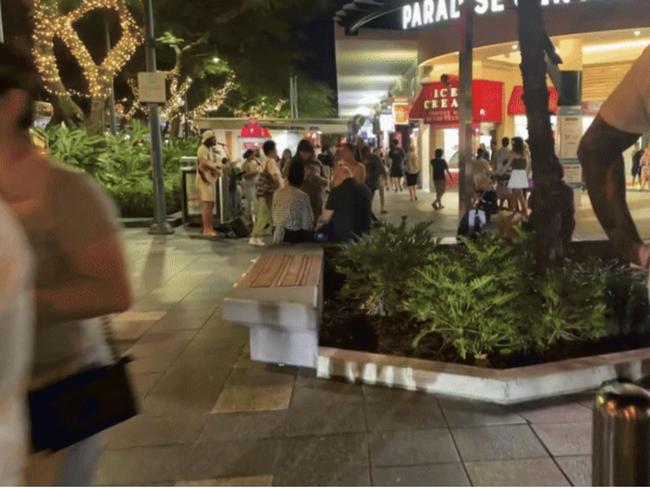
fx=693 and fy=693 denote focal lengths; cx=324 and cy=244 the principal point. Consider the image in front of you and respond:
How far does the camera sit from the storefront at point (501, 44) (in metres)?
15.3

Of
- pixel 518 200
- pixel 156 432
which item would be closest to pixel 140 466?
pixel 156 432

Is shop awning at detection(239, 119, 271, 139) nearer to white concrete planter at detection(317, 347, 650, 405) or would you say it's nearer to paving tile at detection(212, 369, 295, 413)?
paving tile at detection(212, 369, 295, 413)

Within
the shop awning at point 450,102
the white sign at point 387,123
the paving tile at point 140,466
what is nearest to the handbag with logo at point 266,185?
the paving tile at point 140,466

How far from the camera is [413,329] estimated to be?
19.3ft

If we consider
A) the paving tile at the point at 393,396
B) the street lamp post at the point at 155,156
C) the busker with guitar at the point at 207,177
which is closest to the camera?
the paving tile at the point at 393,396

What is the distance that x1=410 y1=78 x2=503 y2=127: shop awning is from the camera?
65.6 ft

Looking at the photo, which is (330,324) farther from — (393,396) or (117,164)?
(117,164)

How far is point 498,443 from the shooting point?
13.4 ft

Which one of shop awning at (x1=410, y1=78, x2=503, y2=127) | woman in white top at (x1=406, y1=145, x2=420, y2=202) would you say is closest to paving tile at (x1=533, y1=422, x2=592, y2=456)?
shop awning at (x1=410, y1=78, x2=503, y2=127)

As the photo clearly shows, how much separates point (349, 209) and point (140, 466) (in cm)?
454

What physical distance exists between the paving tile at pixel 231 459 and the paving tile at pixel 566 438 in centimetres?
160

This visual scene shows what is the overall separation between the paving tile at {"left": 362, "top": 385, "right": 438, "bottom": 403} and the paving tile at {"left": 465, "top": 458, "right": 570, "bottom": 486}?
95 cm

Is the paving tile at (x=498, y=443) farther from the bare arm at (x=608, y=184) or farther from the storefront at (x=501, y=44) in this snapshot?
the storefront at (x=501, y=44)

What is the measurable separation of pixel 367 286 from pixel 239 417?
6.48 feet
